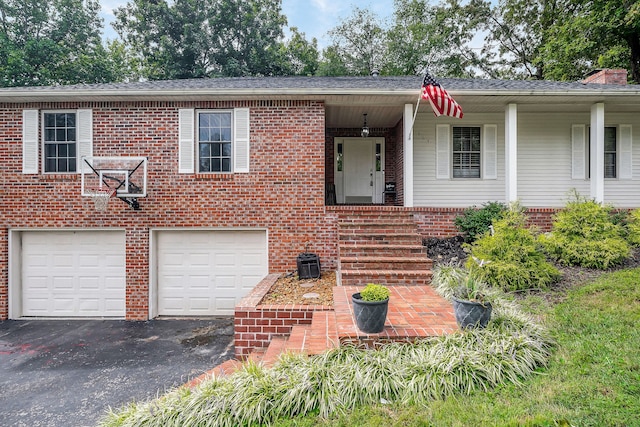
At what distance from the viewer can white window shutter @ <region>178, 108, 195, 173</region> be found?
640 cm

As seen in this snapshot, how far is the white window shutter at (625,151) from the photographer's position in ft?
25.2

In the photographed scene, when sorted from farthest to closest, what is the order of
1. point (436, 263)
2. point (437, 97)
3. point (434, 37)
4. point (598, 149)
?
point (434, 37) < point (598, 149) < point (436, 263) < point (437, 97)

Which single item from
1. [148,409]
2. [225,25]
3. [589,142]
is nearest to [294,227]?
[148,409]

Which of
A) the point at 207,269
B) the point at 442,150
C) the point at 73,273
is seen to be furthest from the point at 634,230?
the point at 73,273

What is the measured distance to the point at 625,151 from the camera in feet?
25.2

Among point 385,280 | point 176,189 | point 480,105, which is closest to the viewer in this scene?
point 385,280

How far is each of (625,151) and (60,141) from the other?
41.8 ft

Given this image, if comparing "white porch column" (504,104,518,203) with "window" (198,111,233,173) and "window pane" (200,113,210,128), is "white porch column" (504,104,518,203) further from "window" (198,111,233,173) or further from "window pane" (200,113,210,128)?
"window pane" (200,113,210,128)

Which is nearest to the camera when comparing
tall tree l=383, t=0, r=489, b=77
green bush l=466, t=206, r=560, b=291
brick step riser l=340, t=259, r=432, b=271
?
green bush l=466, t=206, r=560, b=291

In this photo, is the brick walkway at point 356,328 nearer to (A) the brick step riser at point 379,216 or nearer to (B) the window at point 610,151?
(A) the brick step riser at point 379,216

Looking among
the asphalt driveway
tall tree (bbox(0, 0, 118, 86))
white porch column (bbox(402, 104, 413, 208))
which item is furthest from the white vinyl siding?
tall tree (bbox(0, 0, 118, 86))

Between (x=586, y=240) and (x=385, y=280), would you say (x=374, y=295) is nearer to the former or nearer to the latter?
(x=385, y=280)

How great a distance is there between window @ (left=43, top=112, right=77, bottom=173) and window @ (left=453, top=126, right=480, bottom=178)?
8461mm

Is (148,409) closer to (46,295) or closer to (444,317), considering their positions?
(444,317)
